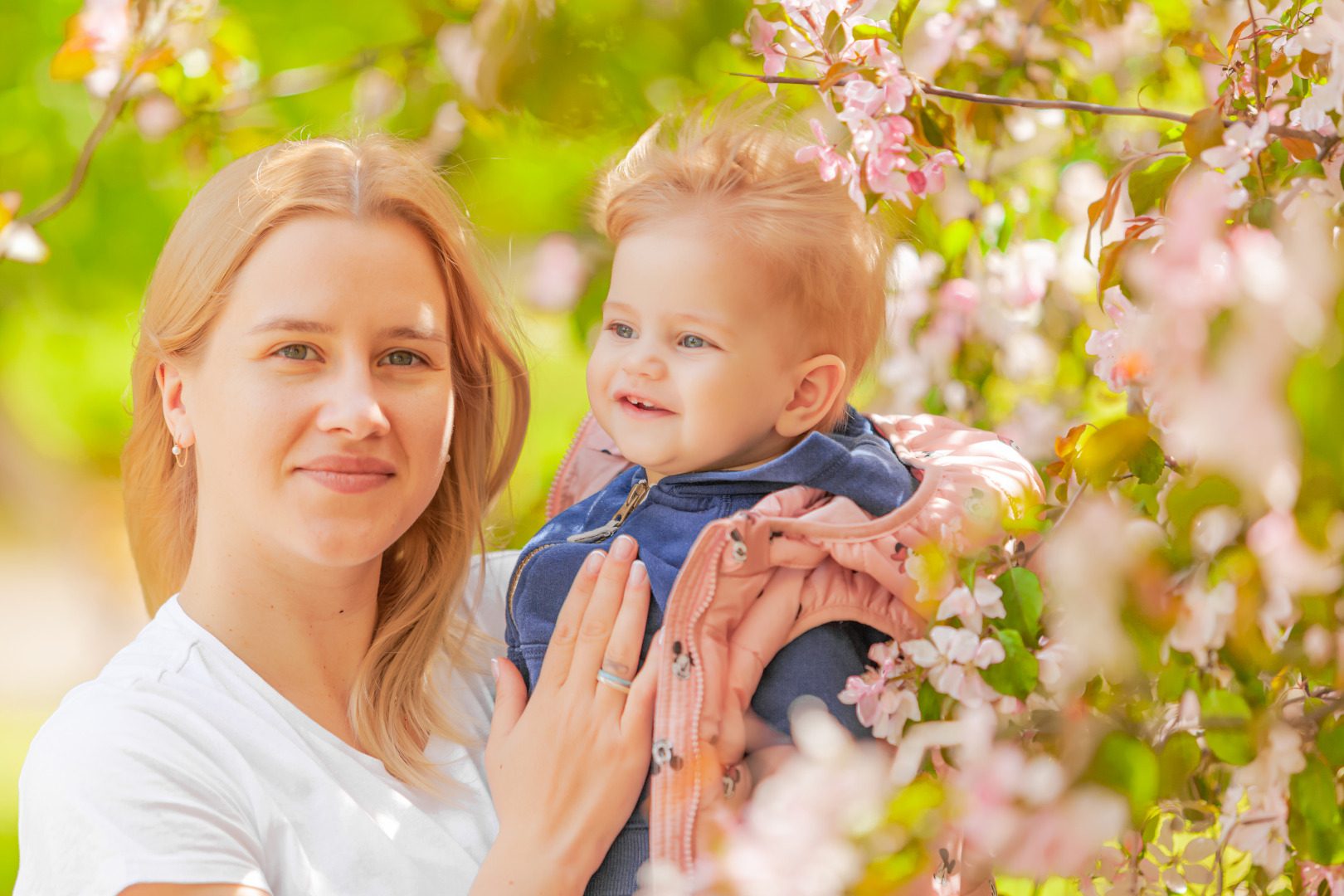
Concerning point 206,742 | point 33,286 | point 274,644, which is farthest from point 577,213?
point 33,286

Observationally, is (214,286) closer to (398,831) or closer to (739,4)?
(398,831)

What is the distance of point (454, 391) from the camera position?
1.69 m

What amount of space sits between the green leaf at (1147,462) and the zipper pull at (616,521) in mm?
789

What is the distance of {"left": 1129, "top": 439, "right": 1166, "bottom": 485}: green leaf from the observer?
941mm

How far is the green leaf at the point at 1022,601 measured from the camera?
3.43 feet

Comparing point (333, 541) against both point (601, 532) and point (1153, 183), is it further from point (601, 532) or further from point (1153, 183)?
point (1153, 183)

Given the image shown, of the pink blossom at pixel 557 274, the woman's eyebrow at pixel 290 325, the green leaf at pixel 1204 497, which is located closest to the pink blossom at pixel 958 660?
the green leaf at pixel 1204 497

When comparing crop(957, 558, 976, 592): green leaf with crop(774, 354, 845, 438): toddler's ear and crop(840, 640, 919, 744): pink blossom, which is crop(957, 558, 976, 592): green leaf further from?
crop(774, 354, 845, 438): toddler's ear

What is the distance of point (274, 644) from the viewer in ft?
5.00

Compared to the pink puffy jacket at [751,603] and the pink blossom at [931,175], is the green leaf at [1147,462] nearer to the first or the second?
the pink puffy jacket at [751,603]

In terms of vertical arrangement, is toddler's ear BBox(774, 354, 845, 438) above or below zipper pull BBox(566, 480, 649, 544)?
above

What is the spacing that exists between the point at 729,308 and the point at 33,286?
8.10ft

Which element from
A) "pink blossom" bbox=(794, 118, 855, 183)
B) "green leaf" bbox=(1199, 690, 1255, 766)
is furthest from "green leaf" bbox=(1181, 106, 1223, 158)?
"green leaf" bbox=(1199, 690, 1255, 766)

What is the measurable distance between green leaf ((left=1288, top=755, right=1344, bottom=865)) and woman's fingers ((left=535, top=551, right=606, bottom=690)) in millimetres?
904
